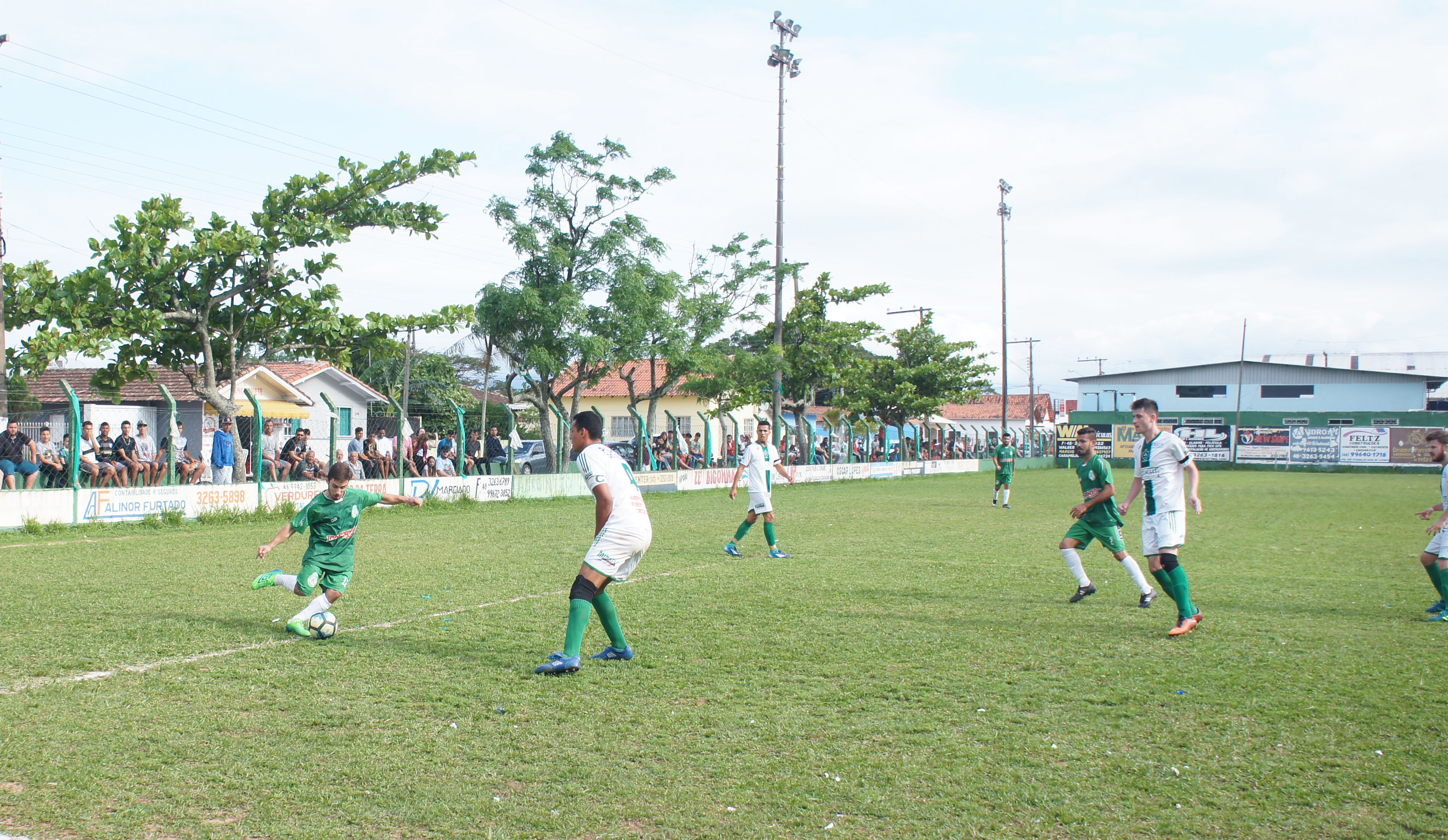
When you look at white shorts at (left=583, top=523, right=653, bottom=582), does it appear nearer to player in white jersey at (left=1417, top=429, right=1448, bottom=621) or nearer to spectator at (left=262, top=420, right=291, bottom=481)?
player in white jersey at (left=1417, top=429, right=1448, bottom=621)

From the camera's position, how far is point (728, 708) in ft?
17.9

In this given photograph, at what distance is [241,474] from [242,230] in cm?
432

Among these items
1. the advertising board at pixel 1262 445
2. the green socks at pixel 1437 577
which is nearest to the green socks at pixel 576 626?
the green socks at pixel 1437 577

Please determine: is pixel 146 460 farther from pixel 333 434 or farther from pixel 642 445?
pixel 642 445

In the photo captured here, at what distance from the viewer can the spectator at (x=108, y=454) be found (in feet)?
52.6

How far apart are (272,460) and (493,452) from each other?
5718 millimetres

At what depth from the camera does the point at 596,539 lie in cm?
627

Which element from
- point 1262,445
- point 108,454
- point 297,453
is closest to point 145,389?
point 297,453

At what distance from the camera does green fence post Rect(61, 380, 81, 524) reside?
14664 mm

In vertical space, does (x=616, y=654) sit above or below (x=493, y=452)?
below

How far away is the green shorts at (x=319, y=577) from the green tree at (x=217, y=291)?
39.4 ft

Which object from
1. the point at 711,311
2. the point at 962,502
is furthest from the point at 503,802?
the point at 711,311

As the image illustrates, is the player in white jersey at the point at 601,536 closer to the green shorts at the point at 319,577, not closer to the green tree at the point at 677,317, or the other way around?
the green shorts at the point at 319,577

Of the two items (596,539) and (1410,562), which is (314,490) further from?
(1410,562)
